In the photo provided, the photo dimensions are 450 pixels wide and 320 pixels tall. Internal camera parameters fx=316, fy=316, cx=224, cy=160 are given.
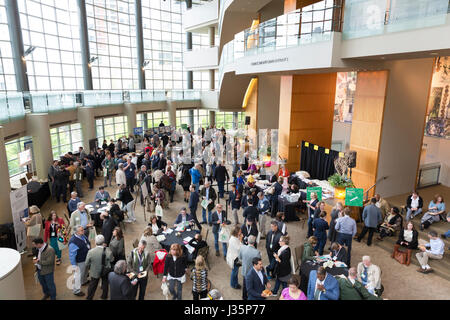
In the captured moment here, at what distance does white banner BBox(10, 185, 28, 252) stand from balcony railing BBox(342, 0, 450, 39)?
389 inches

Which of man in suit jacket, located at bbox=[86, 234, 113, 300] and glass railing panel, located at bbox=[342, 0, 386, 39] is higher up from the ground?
glass railing panel, located at bbox=[342, 0, 386, 39]

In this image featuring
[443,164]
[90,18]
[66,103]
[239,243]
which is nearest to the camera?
[239,243]

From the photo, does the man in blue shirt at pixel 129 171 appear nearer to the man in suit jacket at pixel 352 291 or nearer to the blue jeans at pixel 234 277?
the blue jeans at pixel 234 277

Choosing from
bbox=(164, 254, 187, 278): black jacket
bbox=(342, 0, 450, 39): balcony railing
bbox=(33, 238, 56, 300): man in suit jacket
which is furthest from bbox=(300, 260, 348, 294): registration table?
bbox=(342, 0, 450, 39): balcony railing

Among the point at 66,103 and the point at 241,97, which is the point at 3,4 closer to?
the point at 66,103

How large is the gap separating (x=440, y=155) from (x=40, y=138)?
56.3ft

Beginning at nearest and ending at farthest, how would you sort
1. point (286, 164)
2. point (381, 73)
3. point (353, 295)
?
point (353, 295)
point (381, 73)
point (286, 164)

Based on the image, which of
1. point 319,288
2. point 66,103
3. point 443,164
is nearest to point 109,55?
point 66,103

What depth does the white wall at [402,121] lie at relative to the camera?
10.6 m

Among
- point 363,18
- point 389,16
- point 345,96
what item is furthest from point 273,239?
point 345,96

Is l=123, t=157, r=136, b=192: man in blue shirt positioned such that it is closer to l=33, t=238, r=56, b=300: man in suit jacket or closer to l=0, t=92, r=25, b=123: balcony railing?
l=0, t=92, r=25, b=123: balcony railing

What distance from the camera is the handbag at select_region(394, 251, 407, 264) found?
820 centimetres

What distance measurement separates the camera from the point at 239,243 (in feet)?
22.7

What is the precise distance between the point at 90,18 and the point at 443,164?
28.7 m
